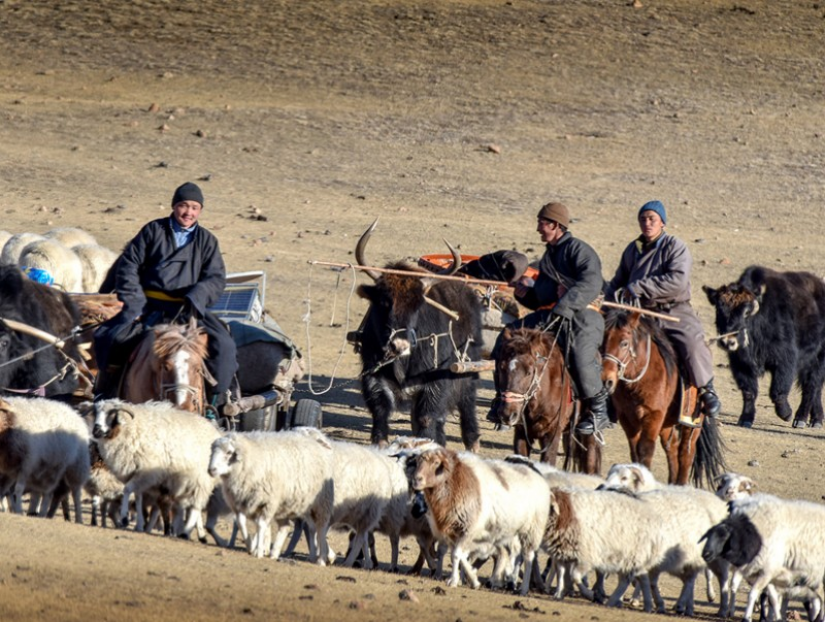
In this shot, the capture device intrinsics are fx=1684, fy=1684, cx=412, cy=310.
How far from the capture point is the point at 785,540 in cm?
941

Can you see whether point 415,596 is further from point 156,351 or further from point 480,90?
point 480,90

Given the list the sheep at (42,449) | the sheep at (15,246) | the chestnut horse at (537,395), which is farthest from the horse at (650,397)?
the sheep at (15,246)

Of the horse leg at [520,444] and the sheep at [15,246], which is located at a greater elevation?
the sheep at [15,246]

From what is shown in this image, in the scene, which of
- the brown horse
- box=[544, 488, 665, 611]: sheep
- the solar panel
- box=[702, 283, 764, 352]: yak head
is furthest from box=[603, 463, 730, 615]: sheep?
box=[702, 283, 764, 352]: yak head

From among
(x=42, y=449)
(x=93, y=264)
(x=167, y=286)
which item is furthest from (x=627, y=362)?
(x=93, y=264)

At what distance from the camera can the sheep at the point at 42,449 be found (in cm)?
1050

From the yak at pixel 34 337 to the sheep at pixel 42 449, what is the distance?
2.18 meters

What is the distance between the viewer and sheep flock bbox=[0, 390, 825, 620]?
374 inches

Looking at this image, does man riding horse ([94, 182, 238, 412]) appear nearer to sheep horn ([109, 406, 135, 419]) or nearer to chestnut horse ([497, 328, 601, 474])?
sheep horn ([109, 406, 135, 419])

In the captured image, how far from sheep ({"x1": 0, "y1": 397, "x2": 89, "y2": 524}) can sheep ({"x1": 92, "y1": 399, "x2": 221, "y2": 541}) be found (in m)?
0.59

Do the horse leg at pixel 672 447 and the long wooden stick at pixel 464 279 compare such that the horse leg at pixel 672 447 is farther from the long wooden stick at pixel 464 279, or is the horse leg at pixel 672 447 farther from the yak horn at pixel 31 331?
the yak horn at pixel 31 331

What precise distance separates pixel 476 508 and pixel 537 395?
246 cm

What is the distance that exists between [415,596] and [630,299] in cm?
495

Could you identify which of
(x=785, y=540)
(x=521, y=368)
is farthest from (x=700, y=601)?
(x=521, y=368)
